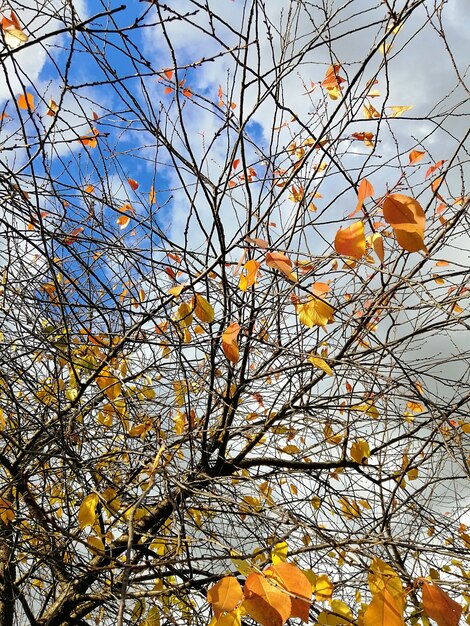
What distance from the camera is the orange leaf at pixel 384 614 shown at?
968mm

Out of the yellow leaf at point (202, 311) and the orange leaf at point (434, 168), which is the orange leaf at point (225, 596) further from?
the orange leaf at point (434, 168)

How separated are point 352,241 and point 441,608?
0.73m

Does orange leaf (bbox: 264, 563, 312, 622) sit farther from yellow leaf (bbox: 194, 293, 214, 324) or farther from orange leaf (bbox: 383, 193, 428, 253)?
yellow leaf (bbox: 194, 293, 214, 324)

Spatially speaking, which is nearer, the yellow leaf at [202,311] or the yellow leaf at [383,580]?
the yellow leaf at [383,580]

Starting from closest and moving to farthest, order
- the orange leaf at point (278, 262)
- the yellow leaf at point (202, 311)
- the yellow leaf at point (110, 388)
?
1. the orange leaf at point (278, 262)
2. the yellow leaf at point (202, 311)
3. the yellow leaf at point (110, 388)

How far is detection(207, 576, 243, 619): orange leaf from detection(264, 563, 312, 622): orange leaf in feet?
0.20

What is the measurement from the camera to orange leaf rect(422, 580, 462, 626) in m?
0.92

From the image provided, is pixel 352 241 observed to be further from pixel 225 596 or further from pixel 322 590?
pixel 322 590

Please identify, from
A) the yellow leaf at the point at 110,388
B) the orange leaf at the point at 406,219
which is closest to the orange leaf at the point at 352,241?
the orange leaf at the point at 406,219

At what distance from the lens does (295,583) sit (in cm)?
89

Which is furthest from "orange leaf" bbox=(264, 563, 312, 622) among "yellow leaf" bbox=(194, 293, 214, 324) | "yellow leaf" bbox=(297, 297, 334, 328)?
"yellow leaf" bbox=(194, 293, 214, 324)

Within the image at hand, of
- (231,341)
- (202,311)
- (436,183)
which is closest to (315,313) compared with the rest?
(231,341)

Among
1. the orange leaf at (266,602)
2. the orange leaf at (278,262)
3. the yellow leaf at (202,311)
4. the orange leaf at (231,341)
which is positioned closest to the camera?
the orange leaf at (266,602)

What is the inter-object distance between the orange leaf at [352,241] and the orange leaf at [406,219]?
9 centimetres
